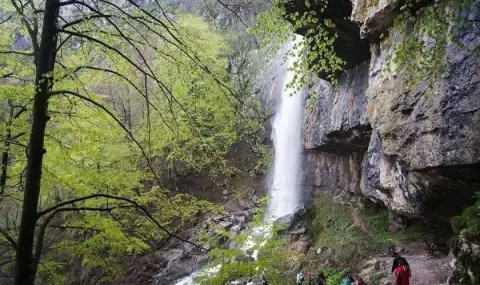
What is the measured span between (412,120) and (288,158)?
13.1 metres

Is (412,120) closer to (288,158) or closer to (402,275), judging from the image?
(402,275)

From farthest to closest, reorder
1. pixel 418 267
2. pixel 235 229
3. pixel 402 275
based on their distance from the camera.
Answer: pixel 235 229 < pixel 418 267 < pixel 402 275

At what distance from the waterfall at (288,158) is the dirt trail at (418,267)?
7818mm

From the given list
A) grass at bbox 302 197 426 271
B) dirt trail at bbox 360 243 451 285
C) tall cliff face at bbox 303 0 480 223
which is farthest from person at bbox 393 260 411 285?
grass at bbox 302 197 426 271

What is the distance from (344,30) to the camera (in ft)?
37.5

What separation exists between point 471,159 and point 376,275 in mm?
5728

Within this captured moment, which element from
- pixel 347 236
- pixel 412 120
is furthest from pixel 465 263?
pixel 347 236

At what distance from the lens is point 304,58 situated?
5.20m

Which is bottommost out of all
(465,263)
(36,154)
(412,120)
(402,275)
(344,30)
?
(402,275)

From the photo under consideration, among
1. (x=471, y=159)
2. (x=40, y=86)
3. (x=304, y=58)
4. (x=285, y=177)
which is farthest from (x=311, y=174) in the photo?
(x=40, y=86)

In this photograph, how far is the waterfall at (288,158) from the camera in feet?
66.2

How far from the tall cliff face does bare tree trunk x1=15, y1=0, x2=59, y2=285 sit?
417 cm

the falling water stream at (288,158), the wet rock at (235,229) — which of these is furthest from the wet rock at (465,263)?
the falling water stream at (288,158)

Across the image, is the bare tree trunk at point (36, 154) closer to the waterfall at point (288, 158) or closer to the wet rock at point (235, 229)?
the wet rock at point (235, 229)
